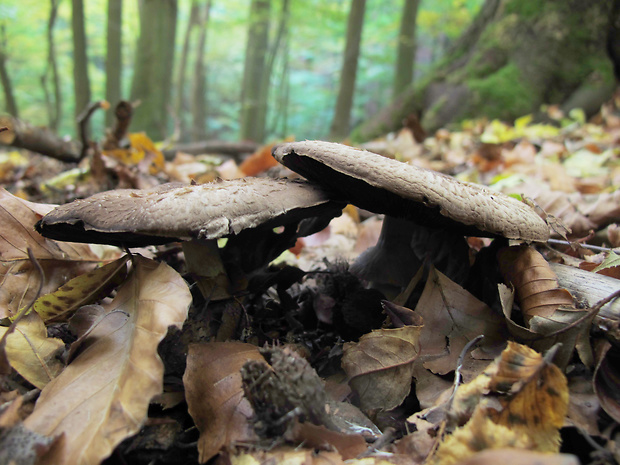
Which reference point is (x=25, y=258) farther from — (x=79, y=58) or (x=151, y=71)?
(x=151, y=71)

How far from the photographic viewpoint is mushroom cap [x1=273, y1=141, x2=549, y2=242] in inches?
49.9

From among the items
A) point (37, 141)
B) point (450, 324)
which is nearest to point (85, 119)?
point (37, 141)

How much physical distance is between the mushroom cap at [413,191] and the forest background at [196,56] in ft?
13.5

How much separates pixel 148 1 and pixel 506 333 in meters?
10.9

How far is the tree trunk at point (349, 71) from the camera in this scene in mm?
8906

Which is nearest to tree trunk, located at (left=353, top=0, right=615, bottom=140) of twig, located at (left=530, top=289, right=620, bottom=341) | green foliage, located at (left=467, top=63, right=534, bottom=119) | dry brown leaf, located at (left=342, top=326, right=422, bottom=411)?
green foliage, located at (left=467, top=63, right=534, bottom=119)

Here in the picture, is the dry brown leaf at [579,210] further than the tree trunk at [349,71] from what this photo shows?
No

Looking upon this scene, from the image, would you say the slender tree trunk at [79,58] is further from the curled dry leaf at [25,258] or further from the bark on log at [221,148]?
the curled dry leaf at [25,258]

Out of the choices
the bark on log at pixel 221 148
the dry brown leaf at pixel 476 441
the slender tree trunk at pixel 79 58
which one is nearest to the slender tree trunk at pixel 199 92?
the slender tree trunk at pixel 79 58

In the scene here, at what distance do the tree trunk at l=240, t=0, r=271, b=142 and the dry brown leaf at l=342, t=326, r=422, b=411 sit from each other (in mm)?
13013

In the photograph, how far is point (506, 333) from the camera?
139cm

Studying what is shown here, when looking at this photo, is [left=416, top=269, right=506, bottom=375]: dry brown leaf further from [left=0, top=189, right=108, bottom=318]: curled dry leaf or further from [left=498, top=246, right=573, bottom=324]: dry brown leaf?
[left=0, top=189, right=108, bottom=318]: curled dry leaf

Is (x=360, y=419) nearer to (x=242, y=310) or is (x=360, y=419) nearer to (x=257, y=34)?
(x=242, y=310)

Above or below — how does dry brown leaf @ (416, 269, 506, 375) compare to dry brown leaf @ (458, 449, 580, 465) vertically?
below
